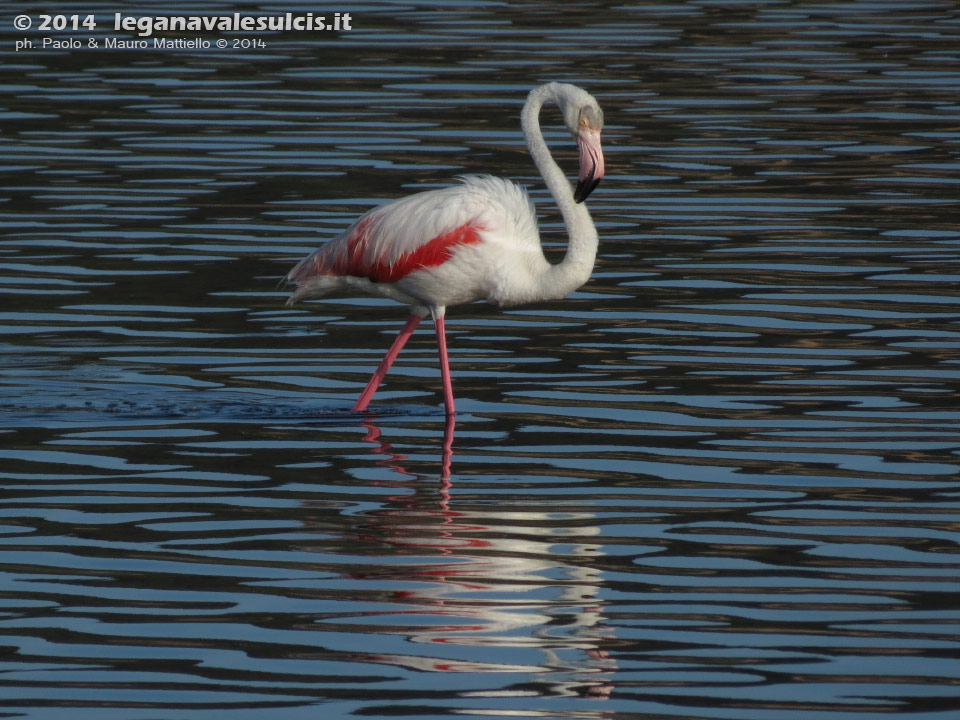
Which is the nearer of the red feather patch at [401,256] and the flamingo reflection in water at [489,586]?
the flamingo reflection in water at [489,586]

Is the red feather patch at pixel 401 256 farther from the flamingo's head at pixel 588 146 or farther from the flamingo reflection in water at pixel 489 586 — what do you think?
the flamingo reflection in water at pixel 489 586

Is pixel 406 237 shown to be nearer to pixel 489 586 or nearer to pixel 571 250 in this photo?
pixel 571 250

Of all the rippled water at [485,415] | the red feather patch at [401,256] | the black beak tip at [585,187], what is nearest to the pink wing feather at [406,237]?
the red feather patch at [401,256]

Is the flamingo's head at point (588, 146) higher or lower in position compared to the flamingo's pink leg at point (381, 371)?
higher

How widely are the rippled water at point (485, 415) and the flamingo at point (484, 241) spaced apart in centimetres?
52

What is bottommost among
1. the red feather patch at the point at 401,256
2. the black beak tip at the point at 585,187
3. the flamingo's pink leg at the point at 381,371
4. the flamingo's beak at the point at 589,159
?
the flamingo's pink leg at the point at 381,371

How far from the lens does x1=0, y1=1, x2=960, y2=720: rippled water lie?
581 cm

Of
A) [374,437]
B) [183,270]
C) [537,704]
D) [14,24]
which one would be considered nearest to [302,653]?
[537,704]

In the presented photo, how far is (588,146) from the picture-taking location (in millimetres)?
9234

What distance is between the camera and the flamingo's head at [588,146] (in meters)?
9.21

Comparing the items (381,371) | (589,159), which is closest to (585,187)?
(589,159)

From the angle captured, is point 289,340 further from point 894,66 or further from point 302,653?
point 894,66

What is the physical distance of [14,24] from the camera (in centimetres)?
2112

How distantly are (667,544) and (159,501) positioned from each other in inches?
79.7
